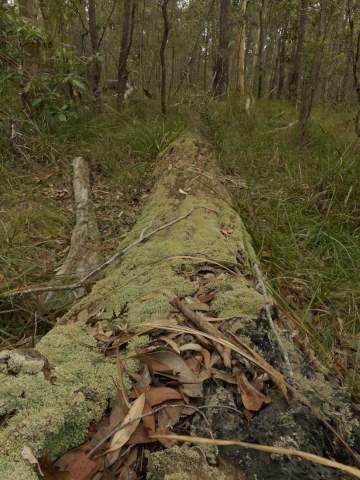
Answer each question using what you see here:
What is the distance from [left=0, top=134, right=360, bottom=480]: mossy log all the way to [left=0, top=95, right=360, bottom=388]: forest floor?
58 centimetres

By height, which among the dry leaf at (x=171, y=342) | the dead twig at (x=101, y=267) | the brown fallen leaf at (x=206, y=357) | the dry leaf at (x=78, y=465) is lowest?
the dead twig at (x=101, y=267)

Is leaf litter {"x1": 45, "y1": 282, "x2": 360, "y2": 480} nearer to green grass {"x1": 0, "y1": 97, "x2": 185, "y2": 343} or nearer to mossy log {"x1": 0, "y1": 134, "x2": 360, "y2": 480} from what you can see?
mossy log {"x1": 0, "y1": 134, "x2": 360, "y2": 480}

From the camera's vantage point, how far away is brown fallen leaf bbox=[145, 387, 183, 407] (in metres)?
0.91

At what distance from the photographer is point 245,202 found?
10.5 feet

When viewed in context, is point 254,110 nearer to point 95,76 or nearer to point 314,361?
point 95,76

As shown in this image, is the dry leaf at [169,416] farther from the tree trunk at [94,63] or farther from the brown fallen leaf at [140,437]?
the tree trunk at [94,63]

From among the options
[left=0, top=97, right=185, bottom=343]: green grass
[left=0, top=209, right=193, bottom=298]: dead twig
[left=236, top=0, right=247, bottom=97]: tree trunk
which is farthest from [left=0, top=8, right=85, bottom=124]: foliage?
[left=236, top=0, right=247, bottom=97]: tree trunk

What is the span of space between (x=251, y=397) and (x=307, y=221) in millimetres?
2485

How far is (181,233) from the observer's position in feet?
6.41

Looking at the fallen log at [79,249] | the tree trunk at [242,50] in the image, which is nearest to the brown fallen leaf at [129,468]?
the fallen log at [79,249]

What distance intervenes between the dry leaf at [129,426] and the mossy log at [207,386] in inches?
2.9

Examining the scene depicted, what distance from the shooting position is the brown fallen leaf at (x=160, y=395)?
908 mm

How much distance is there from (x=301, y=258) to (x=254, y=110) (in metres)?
4.90

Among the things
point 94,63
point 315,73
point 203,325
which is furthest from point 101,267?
point 94,63
